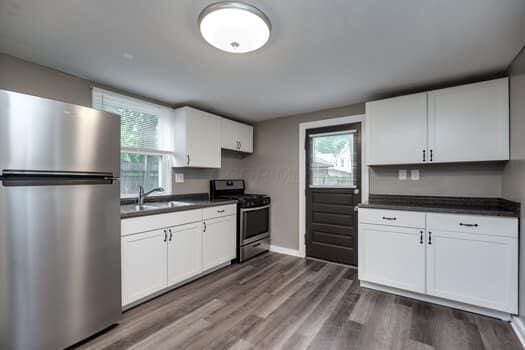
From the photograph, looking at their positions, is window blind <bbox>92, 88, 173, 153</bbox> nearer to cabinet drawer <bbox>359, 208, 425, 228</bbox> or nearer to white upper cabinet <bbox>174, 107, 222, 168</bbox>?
white upper cabinet <bbox>174, 107, 222, 168</bbox>

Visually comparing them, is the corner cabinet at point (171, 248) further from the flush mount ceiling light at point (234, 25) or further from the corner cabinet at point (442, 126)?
the corner cabinet at point (442, 126)

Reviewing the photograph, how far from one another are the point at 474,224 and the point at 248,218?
252cm

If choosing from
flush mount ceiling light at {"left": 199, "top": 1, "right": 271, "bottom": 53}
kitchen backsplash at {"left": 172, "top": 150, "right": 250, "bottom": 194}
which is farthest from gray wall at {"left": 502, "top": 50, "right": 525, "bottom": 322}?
kitchen backsplash at {"left": 172, "top": 150, "right": 250, "bottom": 194}

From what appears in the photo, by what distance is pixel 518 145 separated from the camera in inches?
76.3

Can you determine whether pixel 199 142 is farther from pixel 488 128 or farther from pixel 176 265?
pixel 488 128

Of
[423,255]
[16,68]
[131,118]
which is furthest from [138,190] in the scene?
A: [423,255]

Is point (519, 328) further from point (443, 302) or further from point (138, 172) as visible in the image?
point (138, 172)

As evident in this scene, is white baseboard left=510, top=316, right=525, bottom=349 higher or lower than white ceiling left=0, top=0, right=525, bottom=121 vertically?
lower

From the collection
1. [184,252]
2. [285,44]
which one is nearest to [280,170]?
[184,252]

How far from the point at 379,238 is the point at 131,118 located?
3135 mm

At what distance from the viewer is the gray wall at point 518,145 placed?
1.85 metres

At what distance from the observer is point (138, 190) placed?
9.22 ft

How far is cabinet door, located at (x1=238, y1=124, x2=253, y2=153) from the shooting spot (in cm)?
390

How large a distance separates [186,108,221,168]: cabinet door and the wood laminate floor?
155 cm
